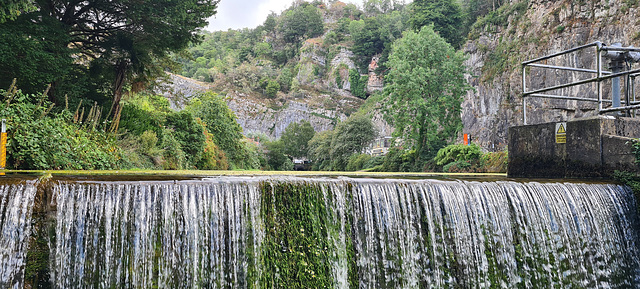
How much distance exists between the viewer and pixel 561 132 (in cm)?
891

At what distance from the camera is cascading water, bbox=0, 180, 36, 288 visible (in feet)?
15.9

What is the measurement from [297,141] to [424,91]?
3389cm

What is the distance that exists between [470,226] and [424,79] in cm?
2055

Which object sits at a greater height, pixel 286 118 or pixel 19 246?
pixel 286 118

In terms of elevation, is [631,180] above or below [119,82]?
below

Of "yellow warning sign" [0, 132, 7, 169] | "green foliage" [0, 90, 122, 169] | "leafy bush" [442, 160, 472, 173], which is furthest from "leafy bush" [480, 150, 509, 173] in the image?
"yellow warning sign" [0, 132, 7, 169]

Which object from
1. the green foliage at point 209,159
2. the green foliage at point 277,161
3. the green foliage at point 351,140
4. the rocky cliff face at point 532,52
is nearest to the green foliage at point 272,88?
the green foliage at point 277,161

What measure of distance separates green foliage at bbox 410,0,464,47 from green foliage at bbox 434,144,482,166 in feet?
92.3

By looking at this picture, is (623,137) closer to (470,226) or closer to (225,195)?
(470,226)

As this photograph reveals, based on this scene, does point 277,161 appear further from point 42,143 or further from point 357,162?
point 42,143

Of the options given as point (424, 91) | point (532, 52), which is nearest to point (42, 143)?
point (424, 91)

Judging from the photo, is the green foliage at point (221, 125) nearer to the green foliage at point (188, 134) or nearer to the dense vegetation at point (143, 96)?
the dense vegetation at point (143, 96)

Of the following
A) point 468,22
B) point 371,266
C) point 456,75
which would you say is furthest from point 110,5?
point 468,22

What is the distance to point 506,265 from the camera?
6.83 meters
